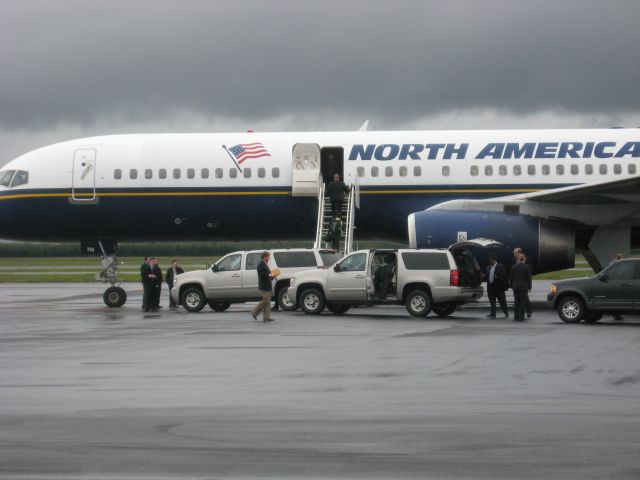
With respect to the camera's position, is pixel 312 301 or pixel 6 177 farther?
pixel 6 177

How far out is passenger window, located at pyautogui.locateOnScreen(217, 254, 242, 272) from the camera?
98.9 feet

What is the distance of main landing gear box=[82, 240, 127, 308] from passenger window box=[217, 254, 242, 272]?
3.51m

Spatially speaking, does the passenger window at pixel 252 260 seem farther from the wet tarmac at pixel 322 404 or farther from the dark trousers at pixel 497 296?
the wet tarmac at pixel 322 404

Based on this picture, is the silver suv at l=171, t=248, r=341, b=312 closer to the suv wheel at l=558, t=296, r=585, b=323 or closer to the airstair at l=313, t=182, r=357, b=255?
the airstair at l=313, t=182, r=357, b=255

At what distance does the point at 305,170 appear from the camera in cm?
3188

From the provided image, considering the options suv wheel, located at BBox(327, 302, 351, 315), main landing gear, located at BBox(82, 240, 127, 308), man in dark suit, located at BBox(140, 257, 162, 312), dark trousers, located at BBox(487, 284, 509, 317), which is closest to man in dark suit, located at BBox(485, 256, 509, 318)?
dark trousers, located at BBox(487, 284, 509, 317)

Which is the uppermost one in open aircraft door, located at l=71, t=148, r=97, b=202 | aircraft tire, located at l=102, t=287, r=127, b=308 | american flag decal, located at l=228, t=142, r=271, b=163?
american flag decal, located at l=228, t=142, r=271, b=163

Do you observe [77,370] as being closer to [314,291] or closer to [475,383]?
[475,383]

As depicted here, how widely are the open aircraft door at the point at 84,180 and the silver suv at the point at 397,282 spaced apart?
8073 millimetres

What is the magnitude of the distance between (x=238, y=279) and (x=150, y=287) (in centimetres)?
258

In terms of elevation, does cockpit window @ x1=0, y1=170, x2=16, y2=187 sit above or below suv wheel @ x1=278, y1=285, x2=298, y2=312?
above

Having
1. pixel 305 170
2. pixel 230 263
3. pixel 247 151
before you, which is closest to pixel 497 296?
pixel 305 170

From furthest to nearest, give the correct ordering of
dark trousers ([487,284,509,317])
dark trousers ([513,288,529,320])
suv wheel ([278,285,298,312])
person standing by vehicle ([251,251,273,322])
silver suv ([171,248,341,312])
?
suv wheel ([278,285,298,312]) → silver suv ([171,248,341,312]) → dark trousers ([487,284,509,317]) → dark trousers ([513,288,529,320]) → person standing by vehicle ([251,251,273,322])

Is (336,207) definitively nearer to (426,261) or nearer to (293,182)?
(293,182)
